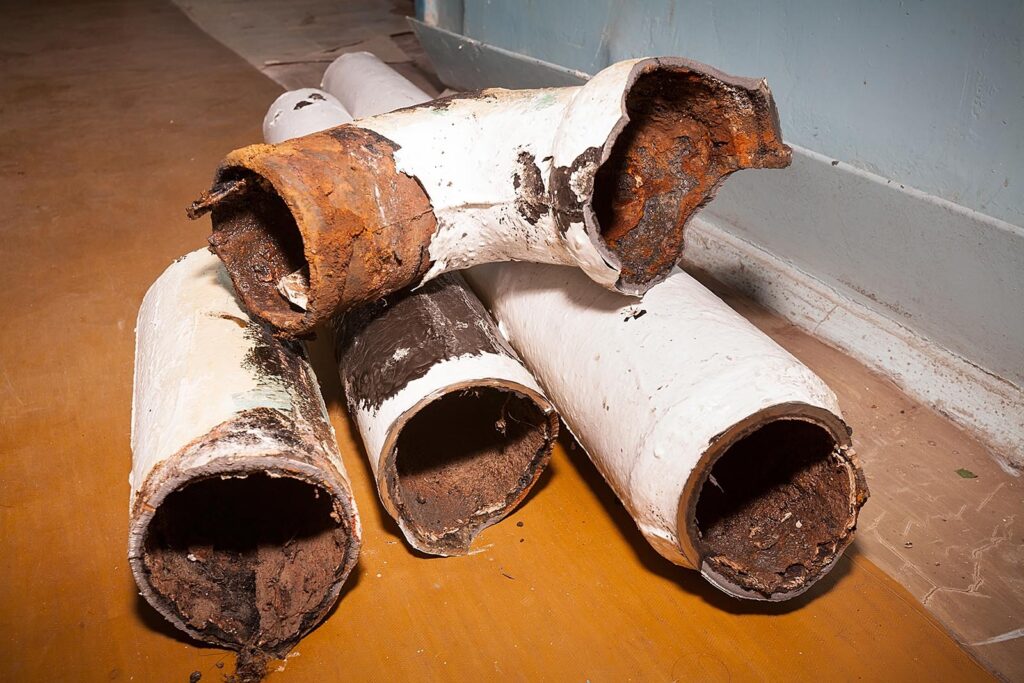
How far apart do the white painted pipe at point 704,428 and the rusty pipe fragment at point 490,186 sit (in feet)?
0.57

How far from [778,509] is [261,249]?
5.16 feet

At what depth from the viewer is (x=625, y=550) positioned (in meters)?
2.13

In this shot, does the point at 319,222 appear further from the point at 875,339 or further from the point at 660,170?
the point at 875,339

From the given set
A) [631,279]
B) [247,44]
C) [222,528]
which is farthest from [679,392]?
[247,44]

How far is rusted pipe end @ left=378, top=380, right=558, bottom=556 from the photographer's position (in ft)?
6.64

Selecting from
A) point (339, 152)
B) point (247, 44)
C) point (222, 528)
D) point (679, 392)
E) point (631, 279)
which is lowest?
point (247, 44)

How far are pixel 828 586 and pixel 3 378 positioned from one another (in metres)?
2.84

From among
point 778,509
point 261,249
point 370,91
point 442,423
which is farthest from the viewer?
point 370,91

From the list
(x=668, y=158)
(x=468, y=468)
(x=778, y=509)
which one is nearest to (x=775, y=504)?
(x=778, y=509)

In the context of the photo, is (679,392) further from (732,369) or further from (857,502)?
(857,502)

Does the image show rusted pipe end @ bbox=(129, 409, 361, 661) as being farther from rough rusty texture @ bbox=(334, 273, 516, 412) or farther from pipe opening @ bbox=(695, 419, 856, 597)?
pipe opening @ bbox=(695, 419, 856, 597)

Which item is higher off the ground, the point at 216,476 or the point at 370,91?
the point at 216,476

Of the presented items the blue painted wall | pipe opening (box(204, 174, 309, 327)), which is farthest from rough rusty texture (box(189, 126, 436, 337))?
the blue painted wall

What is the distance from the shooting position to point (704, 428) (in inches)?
64.6
